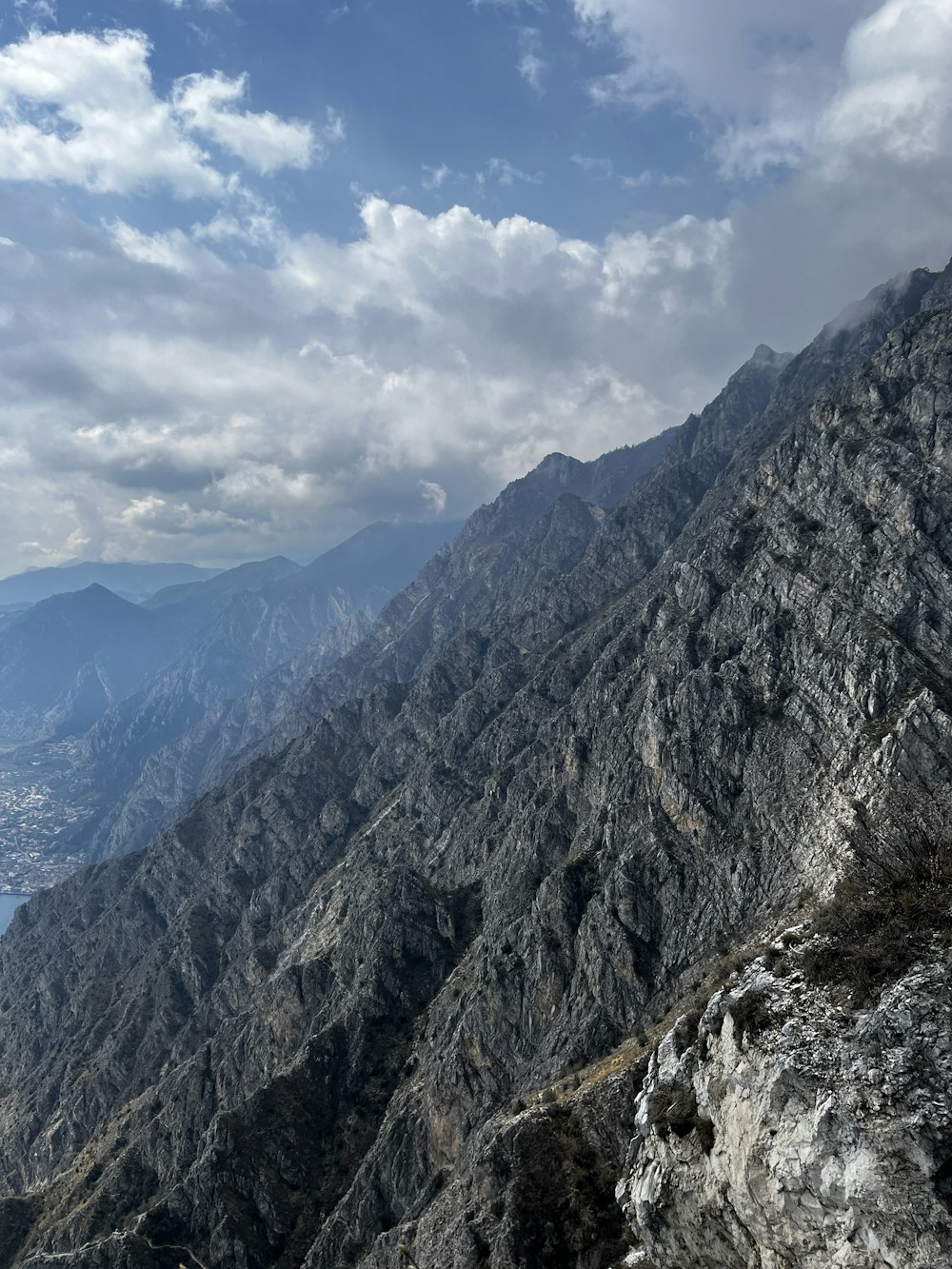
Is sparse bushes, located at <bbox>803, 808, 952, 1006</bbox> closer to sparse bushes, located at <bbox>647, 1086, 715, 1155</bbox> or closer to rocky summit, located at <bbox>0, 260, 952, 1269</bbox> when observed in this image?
rocky summit, located at <bbox>0, 260, 952, 1269</bbox>

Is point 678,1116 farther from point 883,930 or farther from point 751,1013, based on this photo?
point 883,930

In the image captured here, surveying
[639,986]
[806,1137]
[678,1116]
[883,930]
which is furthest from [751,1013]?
[639,986]

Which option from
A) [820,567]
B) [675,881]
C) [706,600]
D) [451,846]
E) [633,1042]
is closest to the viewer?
[633,1042]

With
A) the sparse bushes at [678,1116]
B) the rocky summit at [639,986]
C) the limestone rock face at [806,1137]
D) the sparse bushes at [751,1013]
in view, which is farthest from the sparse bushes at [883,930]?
the sparse bushes at [678,1116]

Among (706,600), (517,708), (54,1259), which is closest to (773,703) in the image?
(706,600)

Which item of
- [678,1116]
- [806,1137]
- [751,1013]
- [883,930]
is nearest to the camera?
[806,1137]

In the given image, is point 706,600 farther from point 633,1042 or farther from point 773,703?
point 633,1042
